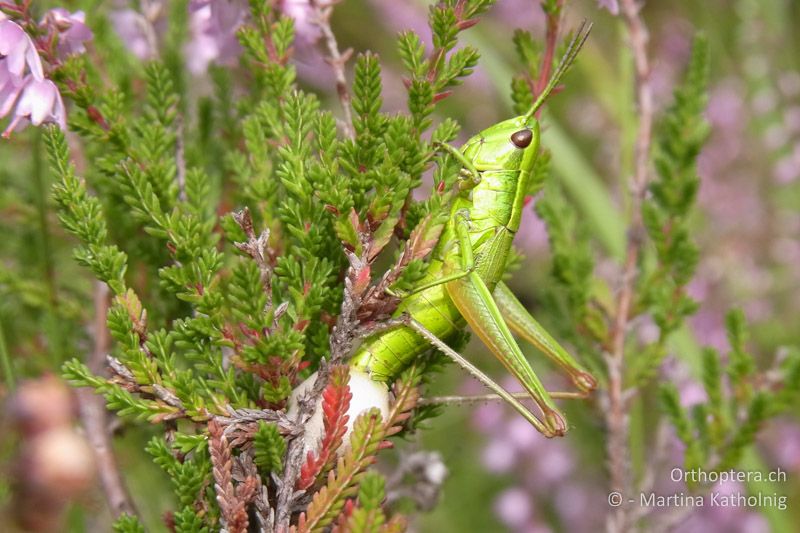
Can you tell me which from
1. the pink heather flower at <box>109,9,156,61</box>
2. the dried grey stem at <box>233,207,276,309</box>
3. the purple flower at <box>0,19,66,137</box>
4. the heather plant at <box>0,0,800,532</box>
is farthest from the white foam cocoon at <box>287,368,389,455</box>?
the pink heather flower at <box>109,9,156,61</box>

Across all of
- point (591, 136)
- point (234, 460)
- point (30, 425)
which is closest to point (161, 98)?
point (234, 460)

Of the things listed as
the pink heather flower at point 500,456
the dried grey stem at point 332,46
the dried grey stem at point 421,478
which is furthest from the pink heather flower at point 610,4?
the pink heather flower at point 500,456

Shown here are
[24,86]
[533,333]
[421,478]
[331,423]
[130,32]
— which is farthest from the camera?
[130,32]

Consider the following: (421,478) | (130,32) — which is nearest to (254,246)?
(421,478)

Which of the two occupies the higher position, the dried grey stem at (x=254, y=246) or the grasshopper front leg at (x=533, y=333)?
the dried grey stem at (x=254, y=246)

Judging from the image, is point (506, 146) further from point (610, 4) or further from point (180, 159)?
point (180, 159)

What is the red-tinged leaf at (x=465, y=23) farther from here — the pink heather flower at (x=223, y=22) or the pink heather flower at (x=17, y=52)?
the pink heather flower at (x=17, y=52)
